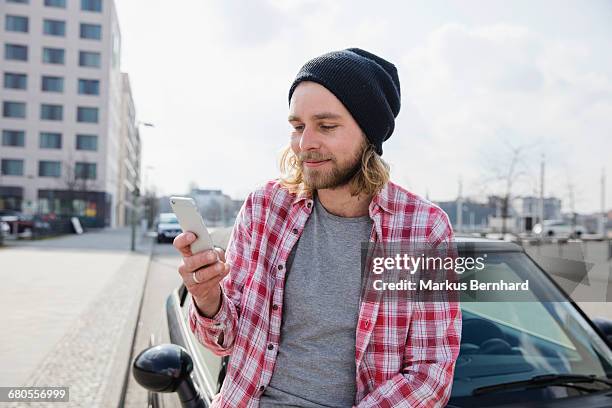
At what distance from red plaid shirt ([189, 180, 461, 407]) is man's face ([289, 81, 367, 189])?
13 centimetres

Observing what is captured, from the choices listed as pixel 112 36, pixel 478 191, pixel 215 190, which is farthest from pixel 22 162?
pixel 215 190

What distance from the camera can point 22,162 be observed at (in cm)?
5459

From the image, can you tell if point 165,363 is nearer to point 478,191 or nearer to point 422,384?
point 422,384

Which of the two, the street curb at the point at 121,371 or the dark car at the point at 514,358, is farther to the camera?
the street curb at the point at 121,371

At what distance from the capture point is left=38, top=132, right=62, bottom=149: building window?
5516cm

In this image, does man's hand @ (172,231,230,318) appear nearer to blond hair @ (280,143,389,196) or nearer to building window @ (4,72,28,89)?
blond hair @ (280,143,389,196)

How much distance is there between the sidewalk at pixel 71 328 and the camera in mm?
4898

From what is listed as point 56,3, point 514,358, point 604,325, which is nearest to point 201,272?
point 514,358

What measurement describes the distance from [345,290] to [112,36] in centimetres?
6343

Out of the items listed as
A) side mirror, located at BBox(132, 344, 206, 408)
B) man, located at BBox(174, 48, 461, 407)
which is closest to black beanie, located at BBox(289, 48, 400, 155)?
man, located at BBox(174, 48, 461, 407)

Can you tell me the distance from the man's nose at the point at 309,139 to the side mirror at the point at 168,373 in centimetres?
118

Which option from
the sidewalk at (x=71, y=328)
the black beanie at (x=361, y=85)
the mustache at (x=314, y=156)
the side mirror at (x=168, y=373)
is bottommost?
the sidewalk at (x=71, y=328)

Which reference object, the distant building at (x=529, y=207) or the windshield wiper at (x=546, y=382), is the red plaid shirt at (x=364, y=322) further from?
the distant building at (x=529, y=207)

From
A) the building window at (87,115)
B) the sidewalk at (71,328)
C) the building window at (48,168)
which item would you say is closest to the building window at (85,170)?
the building window at (48,168)
